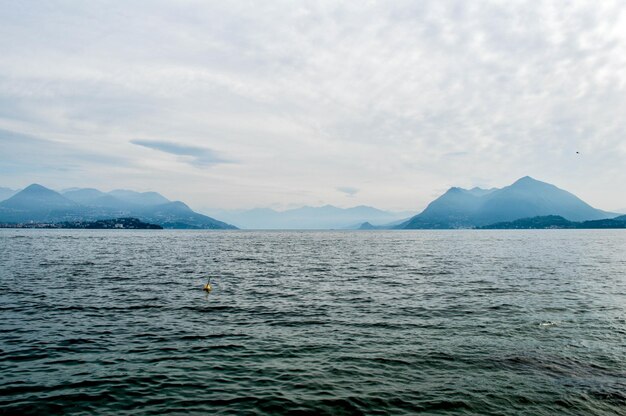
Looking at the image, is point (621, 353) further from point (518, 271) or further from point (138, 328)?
point (518, 271)

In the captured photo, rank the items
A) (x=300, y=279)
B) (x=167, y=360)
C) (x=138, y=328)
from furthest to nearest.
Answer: (x=300, y=279) < (x=138, y=328) < (x=167, y=360)

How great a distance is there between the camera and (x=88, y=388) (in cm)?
1953

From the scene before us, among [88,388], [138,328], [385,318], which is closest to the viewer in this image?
[88,388]

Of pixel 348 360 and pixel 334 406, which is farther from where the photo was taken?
pixel 348 360

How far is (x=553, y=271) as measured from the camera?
2758 inches

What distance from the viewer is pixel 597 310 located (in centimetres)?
3847

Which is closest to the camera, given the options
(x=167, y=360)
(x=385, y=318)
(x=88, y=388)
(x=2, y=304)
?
(x=88, y=388)

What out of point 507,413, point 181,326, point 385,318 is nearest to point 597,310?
point 385,318

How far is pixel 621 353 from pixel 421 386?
15152 millimetres

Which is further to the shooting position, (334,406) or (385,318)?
(385,318)

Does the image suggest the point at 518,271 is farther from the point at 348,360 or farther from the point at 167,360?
the point at 167,360

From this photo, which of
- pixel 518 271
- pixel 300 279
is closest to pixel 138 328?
pixel 300 279

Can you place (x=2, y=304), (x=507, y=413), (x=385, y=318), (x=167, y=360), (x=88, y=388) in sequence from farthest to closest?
(x=2, y=304) < (x=385, y=318) < (x=167, y=360) < (x=88, y=388) < (x=507, y=413)

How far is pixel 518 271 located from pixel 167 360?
6390 centimetres
